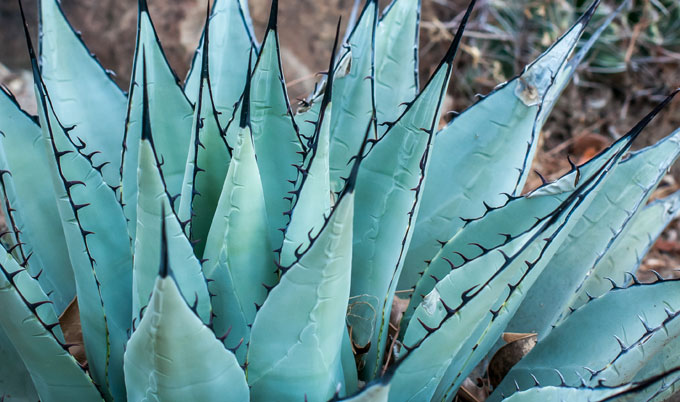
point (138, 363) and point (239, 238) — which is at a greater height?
point (239, 238)

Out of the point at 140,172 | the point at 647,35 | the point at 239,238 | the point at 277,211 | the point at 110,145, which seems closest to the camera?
the point at 140,172

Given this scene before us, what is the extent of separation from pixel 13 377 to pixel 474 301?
0.63 meters

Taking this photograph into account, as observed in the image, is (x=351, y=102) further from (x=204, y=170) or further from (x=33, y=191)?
(x=33, y=191)

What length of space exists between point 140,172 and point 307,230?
0.64 feet

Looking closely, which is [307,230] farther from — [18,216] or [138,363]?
[18,216]

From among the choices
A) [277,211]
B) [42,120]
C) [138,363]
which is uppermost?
[42,120]

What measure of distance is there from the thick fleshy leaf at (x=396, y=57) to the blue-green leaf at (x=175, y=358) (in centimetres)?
50

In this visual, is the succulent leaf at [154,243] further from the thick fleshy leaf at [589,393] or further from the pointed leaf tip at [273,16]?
the thick fleshy leaf at [589,393]

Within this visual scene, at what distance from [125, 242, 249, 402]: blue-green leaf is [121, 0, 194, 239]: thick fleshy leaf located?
0.22 metres

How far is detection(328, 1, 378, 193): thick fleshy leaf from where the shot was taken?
97 cm

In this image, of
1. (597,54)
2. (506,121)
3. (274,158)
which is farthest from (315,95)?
(597,54)

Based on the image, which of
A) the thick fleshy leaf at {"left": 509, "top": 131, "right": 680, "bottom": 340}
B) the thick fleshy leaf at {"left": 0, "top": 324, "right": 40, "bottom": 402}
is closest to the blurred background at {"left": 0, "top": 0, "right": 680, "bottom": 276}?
the thick fleshy leaf at {"left": 509, "top": 131, "right": 680, "bottom": 340}

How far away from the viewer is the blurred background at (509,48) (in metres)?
2.47

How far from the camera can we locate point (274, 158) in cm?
90
